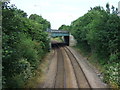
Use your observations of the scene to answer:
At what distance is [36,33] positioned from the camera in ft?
98.5

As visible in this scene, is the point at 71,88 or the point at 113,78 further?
the point at 113,78

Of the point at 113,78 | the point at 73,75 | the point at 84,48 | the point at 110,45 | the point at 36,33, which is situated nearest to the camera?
the point at 113,78

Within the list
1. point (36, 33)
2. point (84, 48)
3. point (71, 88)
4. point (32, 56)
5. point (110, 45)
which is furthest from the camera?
point (84, 48)

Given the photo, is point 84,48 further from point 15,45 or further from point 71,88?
point 15,45

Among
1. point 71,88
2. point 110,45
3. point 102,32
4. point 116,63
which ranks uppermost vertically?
point 102,32

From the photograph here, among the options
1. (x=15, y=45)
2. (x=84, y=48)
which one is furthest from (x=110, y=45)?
(x=84, y=48)

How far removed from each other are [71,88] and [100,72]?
6.90 metres

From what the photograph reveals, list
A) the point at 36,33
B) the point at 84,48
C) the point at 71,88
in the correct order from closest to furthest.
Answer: the point at 71,88 < the point at 36,33 < the point at 84,48

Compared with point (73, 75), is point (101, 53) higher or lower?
higher

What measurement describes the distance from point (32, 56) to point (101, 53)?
10.5 metres

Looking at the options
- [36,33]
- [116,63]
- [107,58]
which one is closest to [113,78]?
[116,63]

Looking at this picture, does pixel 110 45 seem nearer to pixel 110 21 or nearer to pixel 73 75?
pixel 110 21

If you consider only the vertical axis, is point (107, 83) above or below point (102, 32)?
below

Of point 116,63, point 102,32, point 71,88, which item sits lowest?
point 71,88
